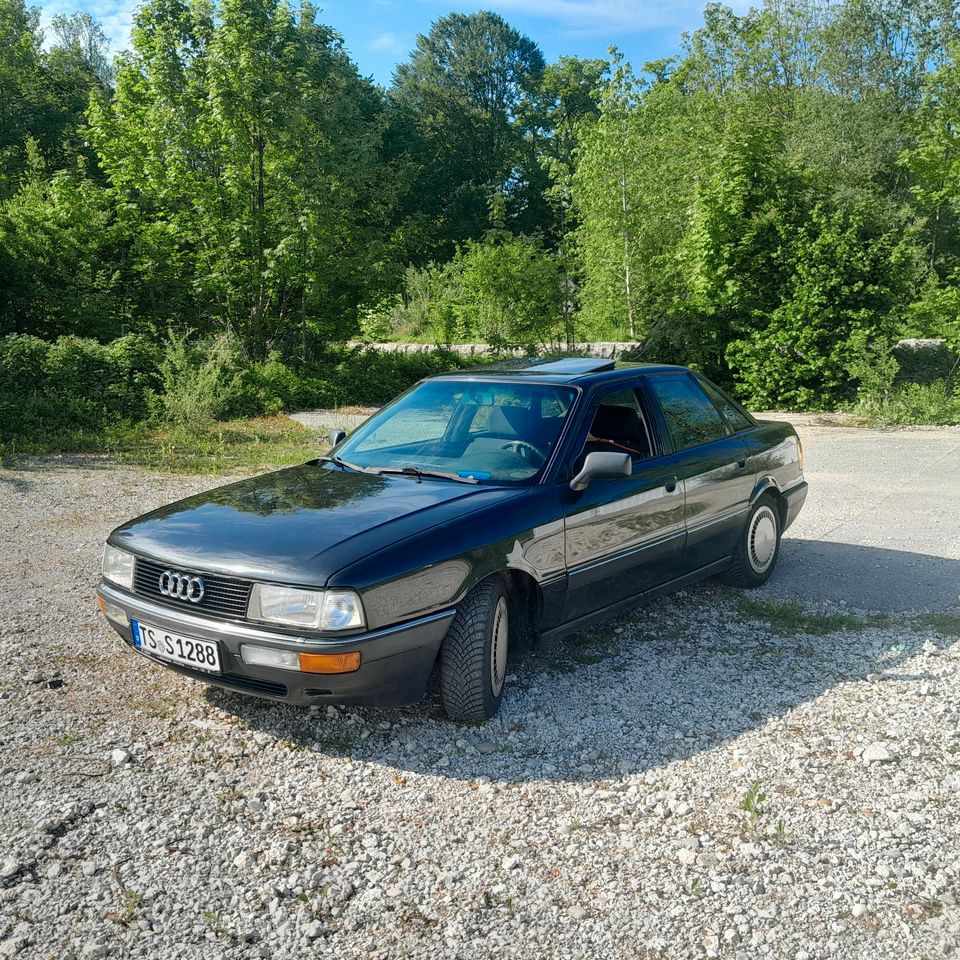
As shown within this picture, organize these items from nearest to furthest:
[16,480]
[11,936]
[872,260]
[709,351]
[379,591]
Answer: [11,936]
[379,591]
[16,480]
[872,260]
[709,351]

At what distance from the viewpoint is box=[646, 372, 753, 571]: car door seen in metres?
5.36

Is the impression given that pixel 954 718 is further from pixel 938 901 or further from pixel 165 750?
pixel 165 750

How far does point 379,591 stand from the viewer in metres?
3.58

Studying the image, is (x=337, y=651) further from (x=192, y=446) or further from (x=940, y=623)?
(x=192, y=446)

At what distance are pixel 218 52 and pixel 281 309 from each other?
192 inches

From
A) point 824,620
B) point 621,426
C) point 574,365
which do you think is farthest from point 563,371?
point 824,620

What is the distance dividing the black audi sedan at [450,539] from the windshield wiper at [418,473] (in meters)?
0.01

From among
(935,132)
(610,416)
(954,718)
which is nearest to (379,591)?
(610,416)

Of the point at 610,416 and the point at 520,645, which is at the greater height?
the point at 610,416

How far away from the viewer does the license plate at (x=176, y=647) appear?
370cm

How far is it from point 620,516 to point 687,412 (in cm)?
124

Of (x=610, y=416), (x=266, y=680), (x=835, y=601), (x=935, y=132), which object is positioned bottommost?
(x=835, y=601)

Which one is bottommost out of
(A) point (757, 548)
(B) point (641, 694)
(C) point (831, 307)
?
(B) point (641, 694)

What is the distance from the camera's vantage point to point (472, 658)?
3.89m
